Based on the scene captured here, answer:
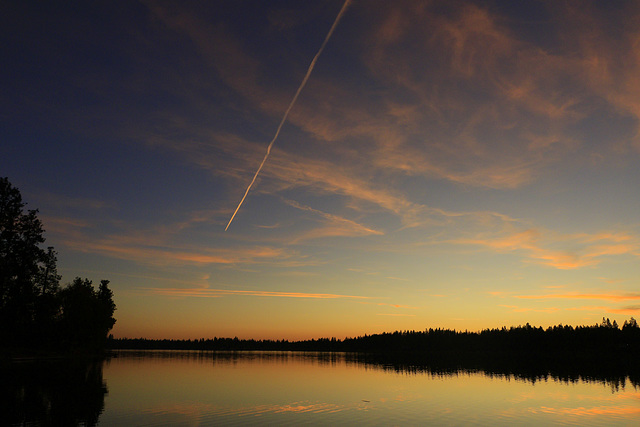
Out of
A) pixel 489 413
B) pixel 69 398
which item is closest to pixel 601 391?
pixel 489 413

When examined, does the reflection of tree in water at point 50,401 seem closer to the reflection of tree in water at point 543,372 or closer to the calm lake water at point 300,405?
the calm lake water at point 300,405

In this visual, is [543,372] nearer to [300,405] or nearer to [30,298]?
[300,405]

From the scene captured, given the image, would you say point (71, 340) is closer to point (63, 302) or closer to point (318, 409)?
point (63, 302)

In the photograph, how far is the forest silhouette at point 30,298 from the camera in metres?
87.7

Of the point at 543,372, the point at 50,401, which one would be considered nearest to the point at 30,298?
the point at 50,401

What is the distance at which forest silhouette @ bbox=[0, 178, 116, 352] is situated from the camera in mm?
87688

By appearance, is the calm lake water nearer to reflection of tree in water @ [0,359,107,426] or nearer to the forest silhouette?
reflection of tree in water @ [0,359,107,426]

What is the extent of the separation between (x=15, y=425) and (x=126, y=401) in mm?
16452

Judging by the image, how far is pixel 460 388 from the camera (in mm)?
71000

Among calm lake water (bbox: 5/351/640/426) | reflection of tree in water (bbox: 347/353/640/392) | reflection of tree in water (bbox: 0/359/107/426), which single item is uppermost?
reflection of tree in water (bbox: 0/359/107/426)

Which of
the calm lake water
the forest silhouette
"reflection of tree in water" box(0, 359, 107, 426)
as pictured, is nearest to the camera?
"reflection of tree in water" box(0, 359, 107, 426)

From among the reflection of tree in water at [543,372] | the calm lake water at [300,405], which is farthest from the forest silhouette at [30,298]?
the reflection of tree in water at [543,372]

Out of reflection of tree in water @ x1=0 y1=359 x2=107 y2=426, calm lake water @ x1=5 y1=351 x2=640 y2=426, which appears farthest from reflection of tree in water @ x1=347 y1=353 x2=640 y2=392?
reflection of tree in water @ x1=0 y1=359 x2=107 y2=426

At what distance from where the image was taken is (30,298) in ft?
304
